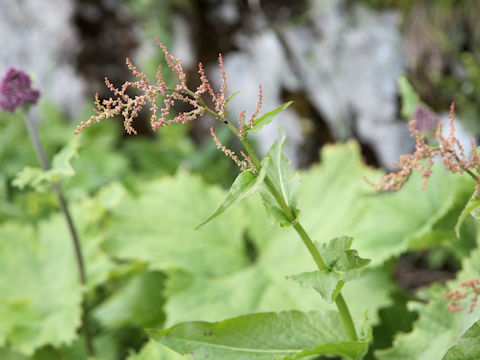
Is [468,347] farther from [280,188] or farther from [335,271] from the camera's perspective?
[280,188]

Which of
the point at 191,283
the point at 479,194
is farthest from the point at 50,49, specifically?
the point at 479,194

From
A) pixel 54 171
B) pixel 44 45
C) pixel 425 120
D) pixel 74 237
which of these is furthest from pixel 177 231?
pixel 44 45

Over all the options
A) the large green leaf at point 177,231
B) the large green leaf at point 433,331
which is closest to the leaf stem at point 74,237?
the large green leaf at point 177,231

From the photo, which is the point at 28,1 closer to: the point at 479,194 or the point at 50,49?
the point at 50,49

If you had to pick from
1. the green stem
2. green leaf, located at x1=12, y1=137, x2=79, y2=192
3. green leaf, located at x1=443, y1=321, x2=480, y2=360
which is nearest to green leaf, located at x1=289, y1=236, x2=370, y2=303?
the green stem

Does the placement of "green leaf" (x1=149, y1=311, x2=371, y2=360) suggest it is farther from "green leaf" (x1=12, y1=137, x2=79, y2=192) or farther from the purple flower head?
the purple flower head

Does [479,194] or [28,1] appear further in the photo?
[28,1]
